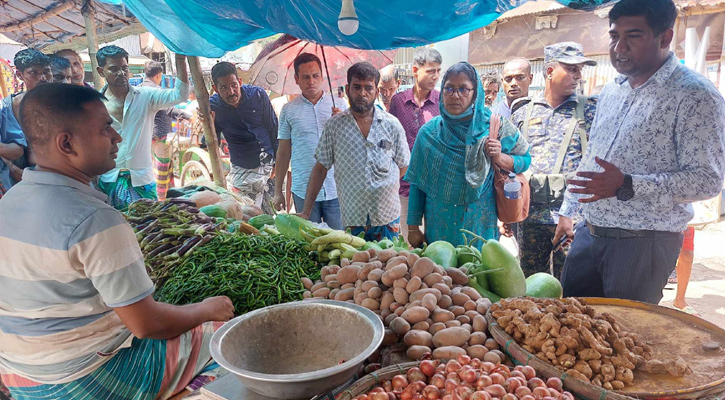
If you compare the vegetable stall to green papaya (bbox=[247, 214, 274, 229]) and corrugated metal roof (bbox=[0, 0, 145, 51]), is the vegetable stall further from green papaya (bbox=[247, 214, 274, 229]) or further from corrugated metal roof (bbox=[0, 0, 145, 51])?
corrugated metal roof (bbox=[0, 0, 145, 51])

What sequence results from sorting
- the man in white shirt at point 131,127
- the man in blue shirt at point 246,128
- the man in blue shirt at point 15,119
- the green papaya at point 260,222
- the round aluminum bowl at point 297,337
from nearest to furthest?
the round aluminum bowl at point 297,337
the green papaya at point 260,222
the man in blue shirt at point 15,119
the man in white shirt at point 131,127
the man in blue shirt at point 246,128

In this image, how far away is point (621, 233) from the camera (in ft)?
8.15

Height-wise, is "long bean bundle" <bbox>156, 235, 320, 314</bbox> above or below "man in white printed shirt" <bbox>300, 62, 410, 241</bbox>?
below

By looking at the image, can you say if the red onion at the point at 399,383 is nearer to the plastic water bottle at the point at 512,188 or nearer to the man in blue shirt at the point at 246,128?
the plastic water bottle at the point at 512,188

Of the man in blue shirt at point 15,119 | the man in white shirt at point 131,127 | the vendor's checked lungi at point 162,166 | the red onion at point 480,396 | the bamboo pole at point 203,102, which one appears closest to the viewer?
the red onion at point 480,396

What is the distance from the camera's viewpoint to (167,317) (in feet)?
5.89

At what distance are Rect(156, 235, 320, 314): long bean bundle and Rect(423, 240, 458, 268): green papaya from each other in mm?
642

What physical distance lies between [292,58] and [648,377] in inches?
179

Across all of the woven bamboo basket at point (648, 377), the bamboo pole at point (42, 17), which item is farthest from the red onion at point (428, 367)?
the bamboo pole at point (42, 17)

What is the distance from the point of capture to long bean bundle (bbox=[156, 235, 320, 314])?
216 centimetres

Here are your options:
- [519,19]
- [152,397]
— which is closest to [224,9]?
[152,397]

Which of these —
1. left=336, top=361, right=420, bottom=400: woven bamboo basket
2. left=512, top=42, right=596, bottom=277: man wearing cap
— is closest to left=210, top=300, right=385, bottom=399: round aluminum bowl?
left=336, top=361, right=420, bottom=400: woven bamboo basket

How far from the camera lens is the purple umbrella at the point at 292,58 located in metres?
4.85

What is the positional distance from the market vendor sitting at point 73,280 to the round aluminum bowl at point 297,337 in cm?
A: 44
